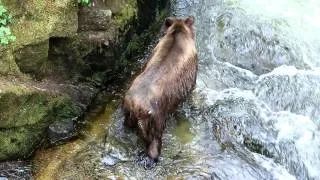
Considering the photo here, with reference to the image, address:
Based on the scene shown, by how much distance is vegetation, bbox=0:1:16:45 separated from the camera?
6238mm

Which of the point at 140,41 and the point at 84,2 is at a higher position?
the point at 84,2

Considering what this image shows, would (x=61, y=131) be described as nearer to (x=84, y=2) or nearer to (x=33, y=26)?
(x=33, y=26)

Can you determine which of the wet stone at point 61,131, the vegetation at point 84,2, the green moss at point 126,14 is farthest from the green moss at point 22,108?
the green moss at point 126,14

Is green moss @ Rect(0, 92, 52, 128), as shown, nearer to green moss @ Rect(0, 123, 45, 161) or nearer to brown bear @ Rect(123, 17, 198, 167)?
green moss @ Rect(0, 123, 45, 161)

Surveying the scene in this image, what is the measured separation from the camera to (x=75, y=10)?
6.94 meters

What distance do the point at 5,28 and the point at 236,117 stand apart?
313cm

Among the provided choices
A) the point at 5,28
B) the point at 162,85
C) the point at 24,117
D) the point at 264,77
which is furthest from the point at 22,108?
the point at 264,77

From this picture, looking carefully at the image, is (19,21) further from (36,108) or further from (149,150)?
(149,150)

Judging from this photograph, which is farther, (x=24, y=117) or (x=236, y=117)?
(x=236, y=117)

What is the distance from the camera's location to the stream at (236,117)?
20.4 feet

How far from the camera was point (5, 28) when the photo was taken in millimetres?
6266

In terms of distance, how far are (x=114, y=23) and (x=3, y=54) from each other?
1802mm

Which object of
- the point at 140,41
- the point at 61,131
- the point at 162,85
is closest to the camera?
the point at 162,85

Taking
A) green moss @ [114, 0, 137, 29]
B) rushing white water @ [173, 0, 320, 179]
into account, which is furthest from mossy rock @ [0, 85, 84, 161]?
rushing white water @ [173, 0, 320, 179]
